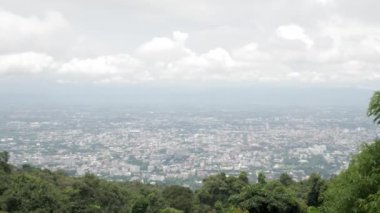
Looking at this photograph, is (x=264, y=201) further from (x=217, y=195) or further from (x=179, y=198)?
(x=217, y=195)

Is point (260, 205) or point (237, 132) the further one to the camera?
point (237, 132)

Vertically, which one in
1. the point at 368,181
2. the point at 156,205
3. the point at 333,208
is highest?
the point at 368,181

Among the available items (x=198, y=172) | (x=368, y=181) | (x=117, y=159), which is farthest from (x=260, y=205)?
(x=117, y=159)

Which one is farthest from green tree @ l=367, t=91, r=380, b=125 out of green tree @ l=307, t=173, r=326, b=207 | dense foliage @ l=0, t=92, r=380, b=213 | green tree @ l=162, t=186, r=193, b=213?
green tree @ l=162, t=186, r=193, b=213

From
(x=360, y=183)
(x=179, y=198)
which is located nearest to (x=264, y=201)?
(x=360, y=183)

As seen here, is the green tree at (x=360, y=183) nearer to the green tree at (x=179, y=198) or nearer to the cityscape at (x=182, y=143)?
the green tree at (x=179, y=198)

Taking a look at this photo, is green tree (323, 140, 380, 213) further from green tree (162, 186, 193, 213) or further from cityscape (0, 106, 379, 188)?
cityscape (0, 106, 379, 188)

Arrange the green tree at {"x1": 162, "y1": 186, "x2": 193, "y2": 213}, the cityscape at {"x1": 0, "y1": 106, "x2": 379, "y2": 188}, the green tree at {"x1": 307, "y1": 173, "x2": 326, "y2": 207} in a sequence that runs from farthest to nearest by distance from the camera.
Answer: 1. the cityscape at {"x1": 0, "y1": 106, "x2": 379, "y2": 188}
2. the green tree at {"x1": 162, "y1": 186, "x2": 193, "y2": 213}
3. the green tree at {"x1": 307, "y1": 173, "x2": 326, "y2": 207}

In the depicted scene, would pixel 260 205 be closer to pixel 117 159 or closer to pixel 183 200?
pixel 183 200
